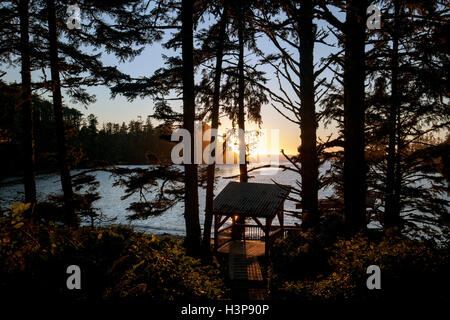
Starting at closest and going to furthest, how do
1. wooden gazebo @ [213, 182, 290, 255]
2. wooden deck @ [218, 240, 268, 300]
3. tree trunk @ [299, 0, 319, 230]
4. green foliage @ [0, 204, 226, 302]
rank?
green foliage @ [0, 204, 226, 302] → tree trunk @ [299, 0, 319, 230] → wooden deck @ [218, 240, 268, 300] → wooden gazebo @ [213, 182, 290, 255]

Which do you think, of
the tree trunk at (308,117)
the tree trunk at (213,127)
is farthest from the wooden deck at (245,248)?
the tree trunk at (308,117)

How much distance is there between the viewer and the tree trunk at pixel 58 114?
920 cm

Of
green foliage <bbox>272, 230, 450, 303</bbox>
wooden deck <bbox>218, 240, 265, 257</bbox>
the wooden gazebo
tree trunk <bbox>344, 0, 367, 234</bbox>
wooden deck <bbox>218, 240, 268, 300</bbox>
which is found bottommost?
wooden deck <bbox>218, 240, 265, 257</bbox>

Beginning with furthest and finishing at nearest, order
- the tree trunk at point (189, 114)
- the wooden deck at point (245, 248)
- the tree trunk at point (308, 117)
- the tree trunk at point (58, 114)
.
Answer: the wooden deck at point (245, 248)
the tree trunk at point (58, 114)
the tree trunk at point (189, 114)
the tree trunk at point (308, 117)

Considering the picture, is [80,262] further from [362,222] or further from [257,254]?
[257,254]

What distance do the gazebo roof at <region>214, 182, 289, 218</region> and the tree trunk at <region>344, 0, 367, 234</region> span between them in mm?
7880

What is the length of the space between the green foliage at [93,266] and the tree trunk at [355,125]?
10.6 feet

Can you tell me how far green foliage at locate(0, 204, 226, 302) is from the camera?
132 inches

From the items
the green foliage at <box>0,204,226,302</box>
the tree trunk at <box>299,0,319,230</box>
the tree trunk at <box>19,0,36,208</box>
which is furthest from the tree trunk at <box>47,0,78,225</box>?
the tree trunk at <box>299,0,319,230</box>

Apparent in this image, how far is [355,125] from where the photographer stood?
532 cm

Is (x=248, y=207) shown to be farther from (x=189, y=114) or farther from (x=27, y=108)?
(x=27, y=108)

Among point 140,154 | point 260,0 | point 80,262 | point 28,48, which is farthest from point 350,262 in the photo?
point 140,154

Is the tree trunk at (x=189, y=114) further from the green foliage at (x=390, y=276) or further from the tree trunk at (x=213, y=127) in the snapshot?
the green foliage at (x=390, y=276)

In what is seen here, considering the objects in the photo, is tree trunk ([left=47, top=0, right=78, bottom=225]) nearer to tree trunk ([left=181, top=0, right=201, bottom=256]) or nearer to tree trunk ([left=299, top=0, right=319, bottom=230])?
tree trunk ([left=181, top=0, right=201, bottom=256])
